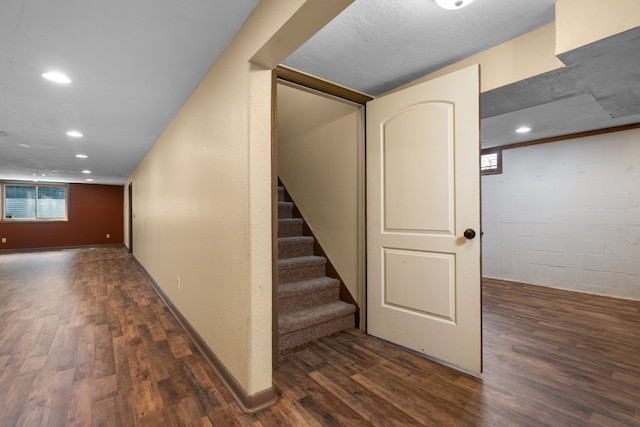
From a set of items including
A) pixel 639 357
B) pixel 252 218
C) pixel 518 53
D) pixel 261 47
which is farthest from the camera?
pixel 639 357

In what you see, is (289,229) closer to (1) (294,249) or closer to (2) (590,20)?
(1) (294,249)

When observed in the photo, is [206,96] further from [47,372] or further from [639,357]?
[639,357]

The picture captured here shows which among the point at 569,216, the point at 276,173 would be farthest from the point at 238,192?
the point at 569,216

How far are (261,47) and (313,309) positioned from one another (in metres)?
2.05

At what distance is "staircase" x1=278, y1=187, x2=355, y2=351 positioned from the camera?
2.37 meters

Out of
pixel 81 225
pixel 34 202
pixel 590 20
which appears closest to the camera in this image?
pixel 590 20

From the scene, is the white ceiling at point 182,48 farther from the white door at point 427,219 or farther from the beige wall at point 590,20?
the white door at point 427,219

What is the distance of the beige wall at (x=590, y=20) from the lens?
1.30 meters

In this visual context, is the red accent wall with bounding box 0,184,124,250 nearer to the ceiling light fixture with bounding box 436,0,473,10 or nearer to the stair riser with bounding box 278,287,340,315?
the stair riser with bounding box 278,287,340,315

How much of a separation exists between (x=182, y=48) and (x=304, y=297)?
208cm

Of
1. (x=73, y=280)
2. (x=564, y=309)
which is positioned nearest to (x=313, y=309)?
(x=564, y=309)

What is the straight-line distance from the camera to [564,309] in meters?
3.25

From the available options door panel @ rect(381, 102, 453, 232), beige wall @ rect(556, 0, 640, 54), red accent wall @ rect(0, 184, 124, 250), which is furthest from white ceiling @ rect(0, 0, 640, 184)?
red accent wall @ rect(0, 184, 124, 250)

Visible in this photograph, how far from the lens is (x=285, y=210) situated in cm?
355
